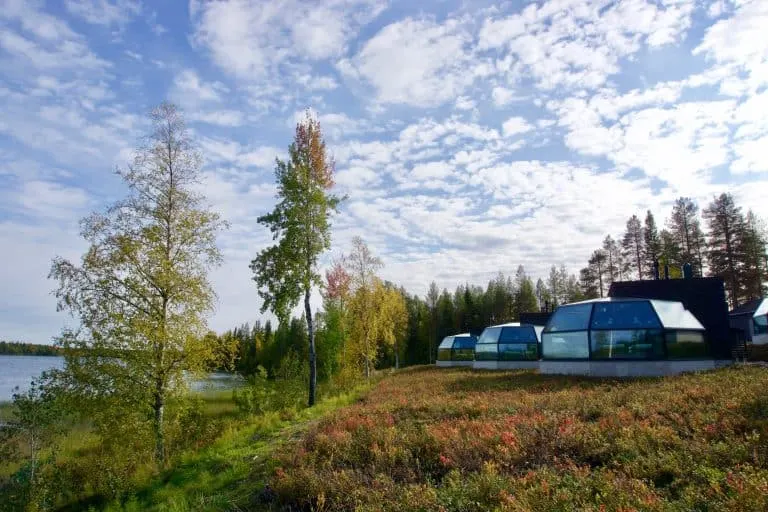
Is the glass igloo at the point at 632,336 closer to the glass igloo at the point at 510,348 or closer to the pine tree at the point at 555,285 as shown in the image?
the glass igloo at the point at 510,348

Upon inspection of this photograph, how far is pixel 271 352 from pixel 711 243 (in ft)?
223

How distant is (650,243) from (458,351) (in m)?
27.2

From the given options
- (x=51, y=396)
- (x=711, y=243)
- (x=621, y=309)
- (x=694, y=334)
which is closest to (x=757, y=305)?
(x=711, y=243)

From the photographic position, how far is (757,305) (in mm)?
36344

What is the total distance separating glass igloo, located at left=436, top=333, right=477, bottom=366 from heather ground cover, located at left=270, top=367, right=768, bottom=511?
33657mm

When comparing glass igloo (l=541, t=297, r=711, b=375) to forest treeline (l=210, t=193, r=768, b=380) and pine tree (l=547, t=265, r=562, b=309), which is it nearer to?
forest treeline (l=210, t=193, r=768, b=380)

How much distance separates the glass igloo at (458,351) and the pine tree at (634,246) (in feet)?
81.4

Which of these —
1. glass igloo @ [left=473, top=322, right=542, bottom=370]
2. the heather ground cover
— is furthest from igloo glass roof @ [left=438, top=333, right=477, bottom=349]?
the heather ground cover

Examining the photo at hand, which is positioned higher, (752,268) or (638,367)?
(752,268)

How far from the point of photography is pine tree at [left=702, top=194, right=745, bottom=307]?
44.0 meters

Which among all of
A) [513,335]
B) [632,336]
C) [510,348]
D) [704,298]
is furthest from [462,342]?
[632,336]

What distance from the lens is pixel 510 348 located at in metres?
35.7

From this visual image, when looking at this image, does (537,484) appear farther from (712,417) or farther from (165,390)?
(165,390)

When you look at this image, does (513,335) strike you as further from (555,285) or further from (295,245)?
(555,285)
